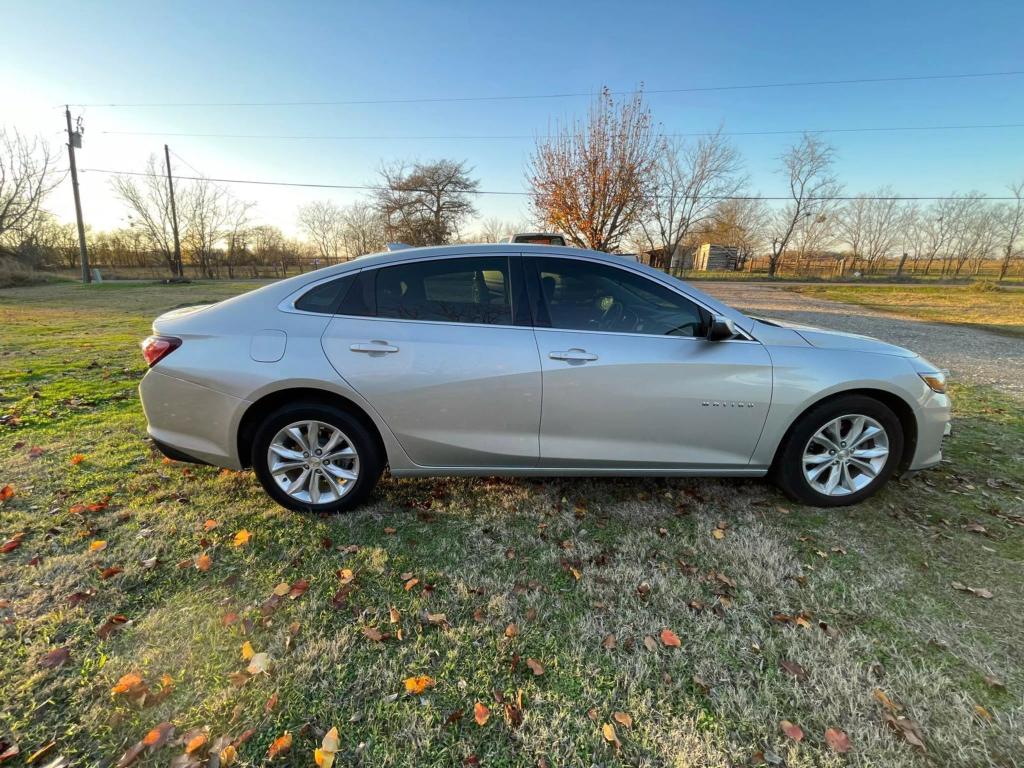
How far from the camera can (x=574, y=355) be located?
2586 millimetres

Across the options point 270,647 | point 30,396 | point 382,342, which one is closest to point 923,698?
point 270,647

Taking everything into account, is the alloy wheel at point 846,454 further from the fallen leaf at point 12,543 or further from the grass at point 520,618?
the fallen leaf at point 12,543

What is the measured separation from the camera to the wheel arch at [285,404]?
266 centimetres

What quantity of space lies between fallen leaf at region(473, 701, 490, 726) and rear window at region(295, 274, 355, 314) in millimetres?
2148

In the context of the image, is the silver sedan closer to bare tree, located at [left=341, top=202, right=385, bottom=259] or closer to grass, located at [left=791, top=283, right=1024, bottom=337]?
grass, located at [left=791, top=283, right=1024, bottom=337]

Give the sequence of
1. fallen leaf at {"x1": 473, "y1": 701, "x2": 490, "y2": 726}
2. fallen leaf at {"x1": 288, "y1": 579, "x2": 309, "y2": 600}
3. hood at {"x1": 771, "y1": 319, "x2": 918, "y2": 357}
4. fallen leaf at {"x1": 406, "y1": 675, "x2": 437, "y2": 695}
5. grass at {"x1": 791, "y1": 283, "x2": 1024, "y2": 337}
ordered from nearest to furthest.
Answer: fallen leaf at {"x1": 473, "y1": 701, "x2": 490, "y2": 726}, fallen leaf at {"x1": 406, "y1": 675, "x2": 437, "y2": 695}, fallen leaf at {"x1": 288, "y1": 579, "x2": 309, "y2": 600}, hood at {"x1": 771, "y1": 319, "x2": 918, "y2": 357}, grass at {"x1": 791, "y1": 283, "x2": 1024, "y2": 337}

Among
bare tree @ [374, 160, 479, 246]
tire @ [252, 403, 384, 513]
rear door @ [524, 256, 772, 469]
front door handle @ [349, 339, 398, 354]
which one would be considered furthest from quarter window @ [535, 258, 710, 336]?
bare tree @ [374, 160, 479, 246]

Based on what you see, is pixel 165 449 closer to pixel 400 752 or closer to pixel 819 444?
pixel 400 752

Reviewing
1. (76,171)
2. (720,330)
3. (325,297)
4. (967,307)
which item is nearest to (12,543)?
(325,297)

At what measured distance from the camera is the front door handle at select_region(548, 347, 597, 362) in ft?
8.46

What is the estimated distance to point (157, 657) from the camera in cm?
183

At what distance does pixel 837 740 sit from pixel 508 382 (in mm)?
1999

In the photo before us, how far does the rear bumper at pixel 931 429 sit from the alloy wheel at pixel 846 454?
0.23 meters

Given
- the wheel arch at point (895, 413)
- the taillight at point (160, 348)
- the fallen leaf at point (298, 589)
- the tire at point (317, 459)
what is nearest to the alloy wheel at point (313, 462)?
the tire at point (317, 459)
